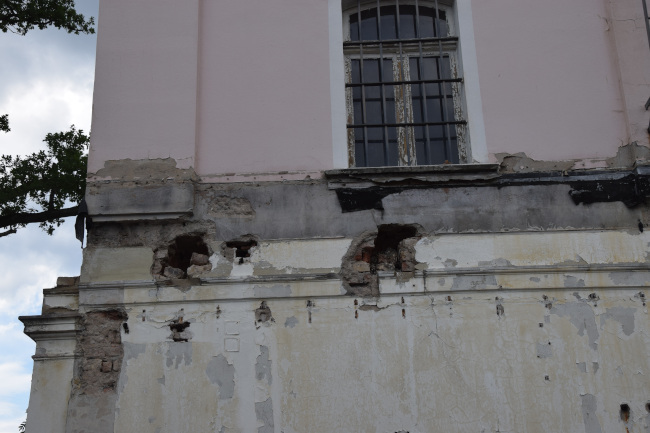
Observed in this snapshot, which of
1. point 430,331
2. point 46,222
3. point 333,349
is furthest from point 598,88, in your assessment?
point 46,222

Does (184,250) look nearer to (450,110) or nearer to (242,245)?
(242,245)

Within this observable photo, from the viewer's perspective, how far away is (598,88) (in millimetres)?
7180

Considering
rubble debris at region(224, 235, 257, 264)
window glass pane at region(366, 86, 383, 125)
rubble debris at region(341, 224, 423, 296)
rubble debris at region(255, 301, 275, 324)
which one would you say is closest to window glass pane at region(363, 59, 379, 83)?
window glass pane at region(366, 86, 383, 125)

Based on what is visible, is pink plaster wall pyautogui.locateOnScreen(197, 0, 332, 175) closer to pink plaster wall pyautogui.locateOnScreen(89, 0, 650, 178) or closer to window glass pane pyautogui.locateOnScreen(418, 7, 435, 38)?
pink plaster wall pyautogui.locateOnScreen(89, 0, 650, 178)

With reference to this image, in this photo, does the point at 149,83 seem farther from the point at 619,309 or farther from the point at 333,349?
the point at 619,309

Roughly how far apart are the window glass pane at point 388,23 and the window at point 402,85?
0.01 meters

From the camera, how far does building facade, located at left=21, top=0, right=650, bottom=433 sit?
20.4 feet

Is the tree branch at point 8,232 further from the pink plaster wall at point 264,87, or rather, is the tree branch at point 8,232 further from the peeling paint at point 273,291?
the peeling paint at point 273,291

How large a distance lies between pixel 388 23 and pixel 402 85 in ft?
2.62

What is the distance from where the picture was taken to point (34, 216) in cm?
1070

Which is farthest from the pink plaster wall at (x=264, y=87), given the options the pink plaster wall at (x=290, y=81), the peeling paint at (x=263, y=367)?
the peeling paint at (x=263, y=367)

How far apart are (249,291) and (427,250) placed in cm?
170

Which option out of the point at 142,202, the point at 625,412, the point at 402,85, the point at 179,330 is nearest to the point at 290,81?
the point at 402,85

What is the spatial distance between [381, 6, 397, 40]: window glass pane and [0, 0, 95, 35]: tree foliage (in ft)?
15.8
